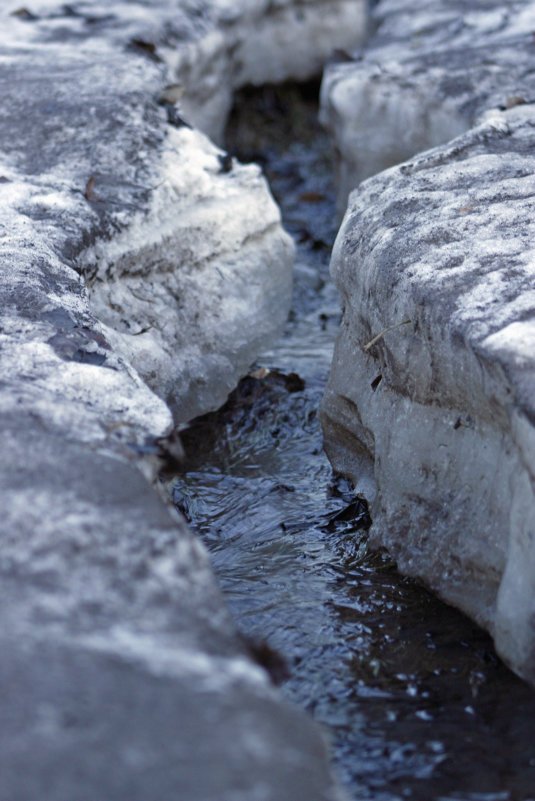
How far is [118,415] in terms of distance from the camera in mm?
1975

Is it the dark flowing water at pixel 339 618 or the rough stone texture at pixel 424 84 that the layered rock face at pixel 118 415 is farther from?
the rough stone texture at pixel 424 84

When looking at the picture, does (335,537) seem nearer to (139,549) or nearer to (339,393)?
(339,393)

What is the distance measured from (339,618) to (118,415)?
2.55ft

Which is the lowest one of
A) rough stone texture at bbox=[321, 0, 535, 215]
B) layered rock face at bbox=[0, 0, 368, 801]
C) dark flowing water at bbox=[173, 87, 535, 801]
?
dark flowing water at bbox=[173, 87, 535, 801]

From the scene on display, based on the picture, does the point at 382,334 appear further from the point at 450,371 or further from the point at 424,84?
the point at 424,84

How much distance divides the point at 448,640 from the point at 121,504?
944mm

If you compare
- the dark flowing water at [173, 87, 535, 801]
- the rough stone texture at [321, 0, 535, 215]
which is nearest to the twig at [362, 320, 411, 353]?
the dark flowing water at [173, 87, 535, 801]

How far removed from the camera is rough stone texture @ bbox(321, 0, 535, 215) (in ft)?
13.6

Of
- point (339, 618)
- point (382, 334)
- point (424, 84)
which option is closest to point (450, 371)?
point (382, 334)

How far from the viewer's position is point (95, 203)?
3105 mm

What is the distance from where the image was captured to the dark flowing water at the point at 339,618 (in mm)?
1767

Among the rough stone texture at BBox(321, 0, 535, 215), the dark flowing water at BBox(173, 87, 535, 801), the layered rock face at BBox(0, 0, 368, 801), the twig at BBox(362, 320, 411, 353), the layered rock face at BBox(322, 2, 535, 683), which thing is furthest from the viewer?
the rough stone texture at BBox(321, 0, 535, 215)

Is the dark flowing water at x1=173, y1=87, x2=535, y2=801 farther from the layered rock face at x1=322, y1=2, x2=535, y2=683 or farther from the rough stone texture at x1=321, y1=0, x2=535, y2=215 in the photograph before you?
the rough stone texture at x1=321, y1=0, x2=535, y2=215

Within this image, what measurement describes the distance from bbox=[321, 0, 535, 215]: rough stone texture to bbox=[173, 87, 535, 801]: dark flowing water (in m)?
1.19
